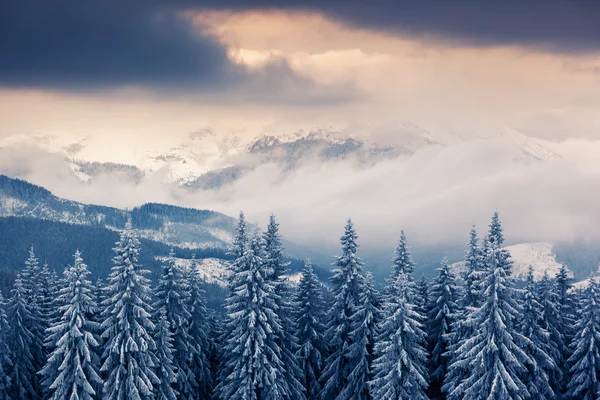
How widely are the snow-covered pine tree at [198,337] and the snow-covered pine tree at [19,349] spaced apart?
782 inches

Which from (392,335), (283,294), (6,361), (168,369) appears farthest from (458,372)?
(6,361)

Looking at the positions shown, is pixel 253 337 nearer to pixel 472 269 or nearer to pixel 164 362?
pixel 164 362

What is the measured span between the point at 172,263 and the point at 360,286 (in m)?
23.6

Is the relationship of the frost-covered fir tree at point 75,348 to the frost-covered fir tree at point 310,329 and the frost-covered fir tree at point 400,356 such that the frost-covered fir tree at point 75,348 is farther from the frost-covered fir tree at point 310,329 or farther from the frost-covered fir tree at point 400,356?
the frost-covered fir tree at point 400,356

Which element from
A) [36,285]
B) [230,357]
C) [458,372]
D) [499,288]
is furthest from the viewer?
[36,285]

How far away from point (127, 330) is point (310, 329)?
27.9m

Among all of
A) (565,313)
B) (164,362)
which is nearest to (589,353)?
(565,313)

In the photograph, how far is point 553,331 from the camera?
286ft

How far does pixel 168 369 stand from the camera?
268 ft

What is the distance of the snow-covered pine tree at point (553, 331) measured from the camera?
85.4 meters

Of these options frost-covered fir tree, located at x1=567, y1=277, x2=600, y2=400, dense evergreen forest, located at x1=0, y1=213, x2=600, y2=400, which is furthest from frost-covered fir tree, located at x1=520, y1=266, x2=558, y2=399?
frost-covered fir tree, located at x1=567, y1=277, x2=600, y2=400

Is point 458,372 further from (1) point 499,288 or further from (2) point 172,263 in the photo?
(2) point 172,263

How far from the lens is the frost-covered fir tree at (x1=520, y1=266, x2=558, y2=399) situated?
78188 mm

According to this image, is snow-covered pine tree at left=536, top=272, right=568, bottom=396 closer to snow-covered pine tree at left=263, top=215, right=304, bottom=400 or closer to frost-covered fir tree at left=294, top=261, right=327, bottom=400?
frost-covered fir tree at left=294, top=261, right=327, bottom=400
